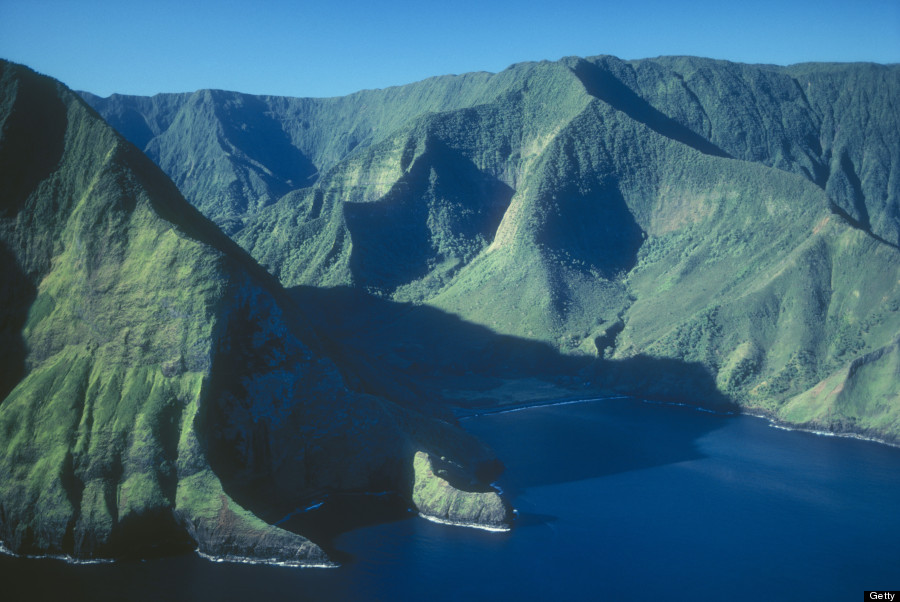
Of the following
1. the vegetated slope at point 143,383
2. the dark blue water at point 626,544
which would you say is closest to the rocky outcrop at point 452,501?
the dark blue water at point 626,544

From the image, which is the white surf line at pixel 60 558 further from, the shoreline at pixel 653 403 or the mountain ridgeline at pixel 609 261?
the shoreline at pixel 653 403

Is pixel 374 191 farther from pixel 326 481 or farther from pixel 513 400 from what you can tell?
pixel 326 481

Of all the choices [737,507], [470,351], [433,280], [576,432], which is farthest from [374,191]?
[737,507]

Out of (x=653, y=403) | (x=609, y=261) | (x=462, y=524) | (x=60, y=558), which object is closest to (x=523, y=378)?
(x=653, y=403)

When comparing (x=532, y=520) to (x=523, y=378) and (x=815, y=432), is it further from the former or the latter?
(x=523, y=378)

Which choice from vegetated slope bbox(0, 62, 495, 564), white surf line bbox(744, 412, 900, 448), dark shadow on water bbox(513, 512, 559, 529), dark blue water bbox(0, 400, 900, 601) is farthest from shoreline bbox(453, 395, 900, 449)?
dark shadow on water bbox(513, 512, 559, 529)

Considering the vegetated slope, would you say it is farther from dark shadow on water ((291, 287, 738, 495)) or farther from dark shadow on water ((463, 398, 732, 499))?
dark shadow on water ((463, 398, 732, 499))
